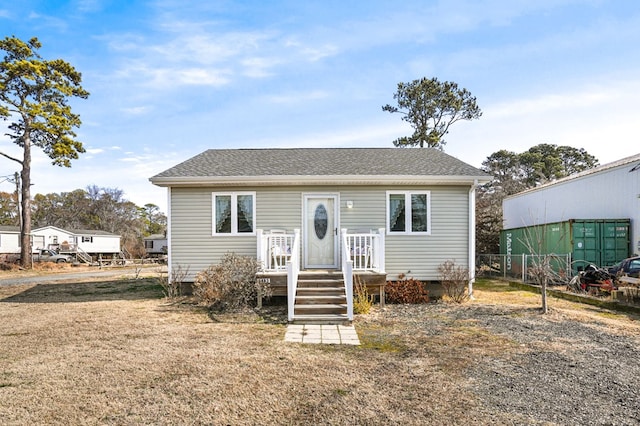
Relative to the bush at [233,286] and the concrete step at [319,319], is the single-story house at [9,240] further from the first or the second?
the concrete step at [319,319]

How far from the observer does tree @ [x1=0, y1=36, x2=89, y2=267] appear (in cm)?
2295

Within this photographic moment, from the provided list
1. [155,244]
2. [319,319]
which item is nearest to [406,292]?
[319,319]

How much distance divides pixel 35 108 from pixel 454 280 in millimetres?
26232

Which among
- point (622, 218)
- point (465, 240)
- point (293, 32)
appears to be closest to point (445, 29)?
point (293, 32)

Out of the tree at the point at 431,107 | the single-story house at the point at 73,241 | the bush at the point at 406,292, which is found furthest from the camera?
the single-story house at the point at 73,241

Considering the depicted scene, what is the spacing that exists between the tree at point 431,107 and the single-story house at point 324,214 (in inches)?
756

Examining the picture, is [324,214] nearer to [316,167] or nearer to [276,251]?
[316,167]

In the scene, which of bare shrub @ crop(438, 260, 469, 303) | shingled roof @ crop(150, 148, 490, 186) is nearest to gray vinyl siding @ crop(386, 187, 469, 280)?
bare shrub @ crop(438, 260, 469, 303)

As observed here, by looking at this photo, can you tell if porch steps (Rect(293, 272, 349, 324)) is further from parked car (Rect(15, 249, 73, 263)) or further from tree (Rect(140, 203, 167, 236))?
tree (Rect(140, 203, 167, 236))

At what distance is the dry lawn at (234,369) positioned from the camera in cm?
370

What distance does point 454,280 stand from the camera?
33.5 ft

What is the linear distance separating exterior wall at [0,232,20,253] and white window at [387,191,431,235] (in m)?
37.3

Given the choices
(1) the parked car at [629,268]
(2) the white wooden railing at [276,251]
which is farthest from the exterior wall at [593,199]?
(2) the white wooden railing at [276,251]

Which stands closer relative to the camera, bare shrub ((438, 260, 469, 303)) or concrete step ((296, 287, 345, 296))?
concrete step ((296, 287, 345, 296))
